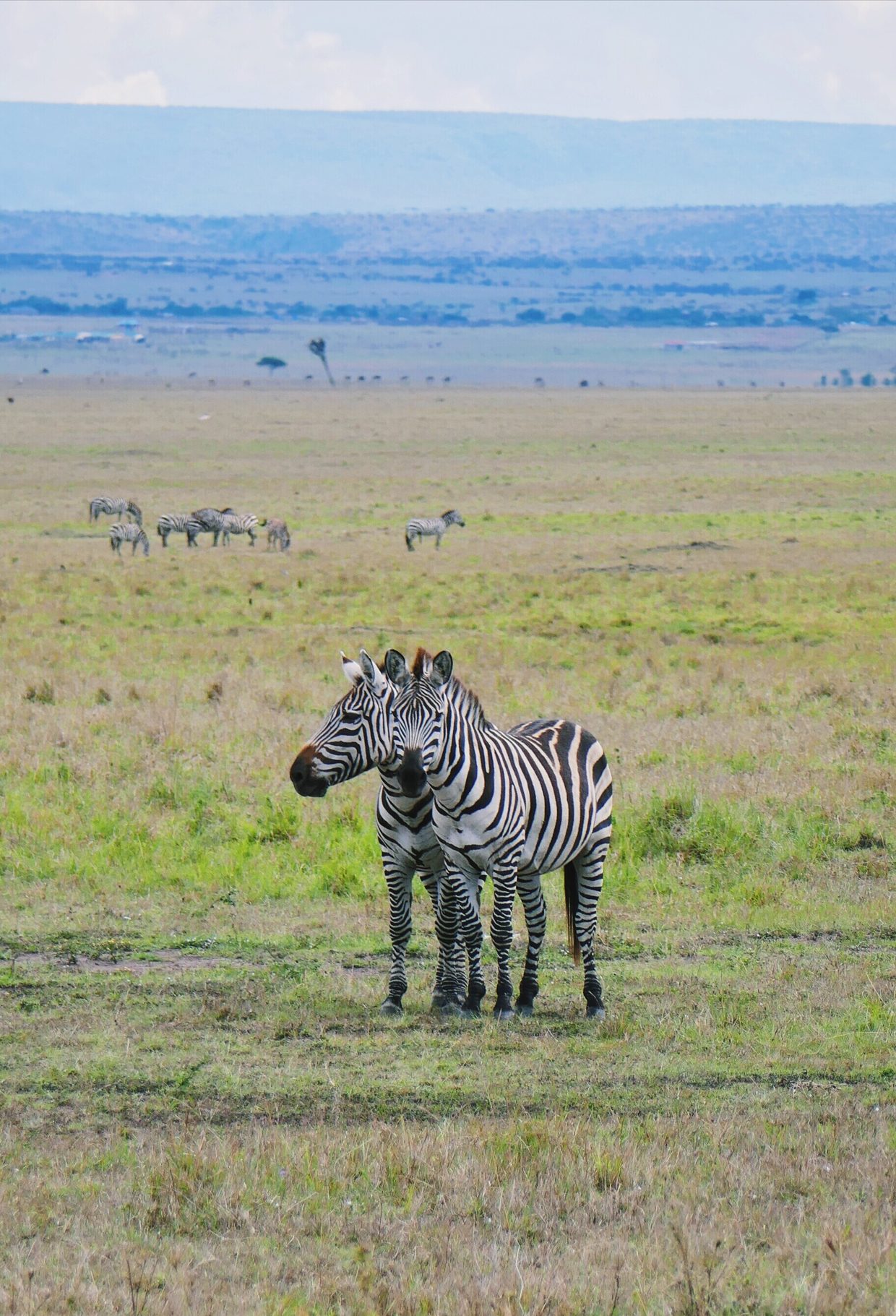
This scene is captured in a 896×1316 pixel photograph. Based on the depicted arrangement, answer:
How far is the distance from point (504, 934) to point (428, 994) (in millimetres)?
817

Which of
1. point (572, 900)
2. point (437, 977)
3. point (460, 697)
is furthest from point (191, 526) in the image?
point (460, 697)

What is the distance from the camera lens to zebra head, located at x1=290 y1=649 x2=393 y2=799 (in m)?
8.23

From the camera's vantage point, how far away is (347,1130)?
21.3 ft

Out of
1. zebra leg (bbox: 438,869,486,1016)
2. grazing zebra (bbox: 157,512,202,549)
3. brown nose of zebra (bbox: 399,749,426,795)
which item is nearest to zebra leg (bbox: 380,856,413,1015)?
zebra leg (bbox: 438,869,486,1016)

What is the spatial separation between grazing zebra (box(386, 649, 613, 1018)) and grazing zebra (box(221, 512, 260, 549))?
31019 mm

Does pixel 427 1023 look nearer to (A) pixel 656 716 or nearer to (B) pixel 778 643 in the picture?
(A) pixel 656 716

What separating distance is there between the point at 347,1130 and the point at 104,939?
3.66 meters

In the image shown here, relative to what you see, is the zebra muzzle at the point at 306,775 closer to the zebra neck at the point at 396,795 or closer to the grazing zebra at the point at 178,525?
the zebra neck at the point at 396,795

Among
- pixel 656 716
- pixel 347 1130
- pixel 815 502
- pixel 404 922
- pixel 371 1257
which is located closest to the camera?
pixel 371 1257

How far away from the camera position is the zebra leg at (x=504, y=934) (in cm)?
821

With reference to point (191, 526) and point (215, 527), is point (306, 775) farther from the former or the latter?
point (215, 527)

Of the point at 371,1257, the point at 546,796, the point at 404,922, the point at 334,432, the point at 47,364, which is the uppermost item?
the point at 47,364

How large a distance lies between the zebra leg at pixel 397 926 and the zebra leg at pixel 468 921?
23 cm

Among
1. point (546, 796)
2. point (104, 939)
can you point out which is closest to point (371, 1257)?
point (546, 796)
